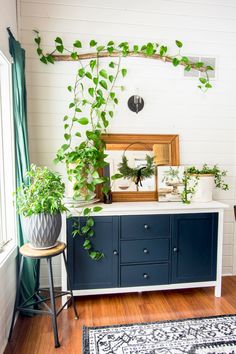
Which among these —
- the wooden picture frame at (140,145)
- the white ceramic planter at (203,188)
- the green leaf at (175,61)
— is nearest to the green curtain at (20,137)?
the wooden picture frame at (140,145)

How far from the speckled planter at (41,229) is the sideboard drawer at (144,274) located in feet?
2.65

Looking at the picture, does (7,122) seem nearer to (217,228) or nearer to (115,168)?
(115,168)

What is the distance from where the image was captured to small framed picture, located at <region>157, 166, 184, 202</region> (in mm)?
2674

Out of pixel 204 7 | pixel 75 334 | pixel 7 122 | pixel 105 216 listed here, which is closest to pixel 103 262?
pixel 105 216

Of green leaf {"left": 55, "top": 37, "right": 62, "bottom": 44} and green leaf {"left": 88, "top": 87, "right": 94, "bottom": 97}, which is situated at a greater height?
green leaf {"left": 55, "top": 37, "right": 62, "bottom": 44}

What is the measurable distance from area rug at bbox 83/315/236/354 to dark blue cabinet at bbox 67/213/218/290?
39 cm

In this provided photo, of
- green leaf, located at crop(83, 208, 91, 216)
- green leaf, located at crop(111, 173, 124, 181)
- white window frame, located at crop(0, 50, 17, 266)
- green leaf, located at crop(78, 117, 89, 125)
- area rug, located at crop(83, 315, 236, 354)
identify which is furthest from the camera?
green leaf, located at crop(111, 173, 124, 181)

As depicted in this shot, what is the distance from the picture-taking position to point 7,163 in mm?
2158

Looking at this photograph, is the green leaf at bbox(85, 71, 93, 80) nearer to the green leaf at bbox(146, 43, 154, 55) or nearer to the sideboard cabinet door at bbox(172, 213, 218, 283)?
the green leaf at bbox(146, 43, 154, 55)

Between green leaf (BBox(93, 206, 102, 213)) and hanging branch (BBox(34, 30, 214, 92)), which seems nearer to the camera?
Result: green leaf (BBox(93, 206, 102, 213))

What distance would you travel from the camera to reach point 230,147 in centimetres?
288

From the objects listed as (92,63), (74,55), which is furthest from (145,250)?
(74,55)

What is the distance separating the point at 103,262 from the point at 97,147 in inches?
41.4

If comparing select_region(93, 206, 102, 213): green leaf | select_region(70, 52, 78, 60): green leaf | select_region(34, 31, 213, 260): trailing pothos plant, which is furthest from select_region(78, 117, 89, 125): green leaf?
select_region(93, 206, 102, 213): green leaf
